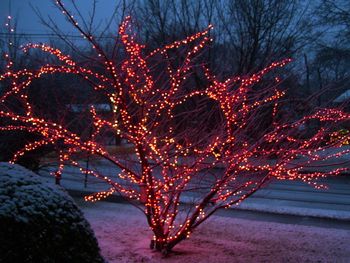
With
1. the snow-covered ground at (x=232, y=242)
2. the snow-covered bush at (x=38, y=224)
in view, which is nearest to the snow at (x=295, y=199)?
the snow-covered ground at (x=232, y=242)

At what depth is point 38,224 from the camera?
13.8 feet

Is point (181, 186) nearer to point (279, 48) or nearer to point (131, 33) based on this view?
point (131, 33)

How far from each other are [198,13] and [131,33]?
13068mm

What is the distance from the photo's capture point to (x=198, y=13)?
65.1 feet

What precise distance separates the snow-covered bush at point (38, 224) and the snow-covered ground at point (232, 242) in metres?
2.77


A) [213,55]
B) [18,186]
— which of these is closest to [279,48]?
[213,55]

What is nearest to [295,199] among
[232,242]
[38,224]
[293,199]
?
[293,199]

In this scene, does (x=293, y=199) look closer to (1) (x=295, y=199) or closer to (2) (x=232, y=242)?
(1) (x=295, y=199)

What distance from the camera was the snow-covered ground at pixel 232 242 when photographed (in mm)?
7352

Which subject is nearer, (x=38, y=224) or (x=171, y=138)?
(x=38, y=224)

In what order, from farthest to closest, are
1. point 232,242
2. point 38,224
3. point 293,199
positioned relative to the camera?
1. point 293,199
2. point 232,242
3. point 38,224

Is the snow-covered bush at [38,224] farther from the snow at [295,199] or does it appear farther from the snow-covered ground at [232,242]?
the snow at [295,199]

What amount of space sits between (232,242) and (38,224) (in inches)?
180

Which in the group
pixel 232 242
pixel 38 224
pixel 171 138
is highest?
pixel 171 138
